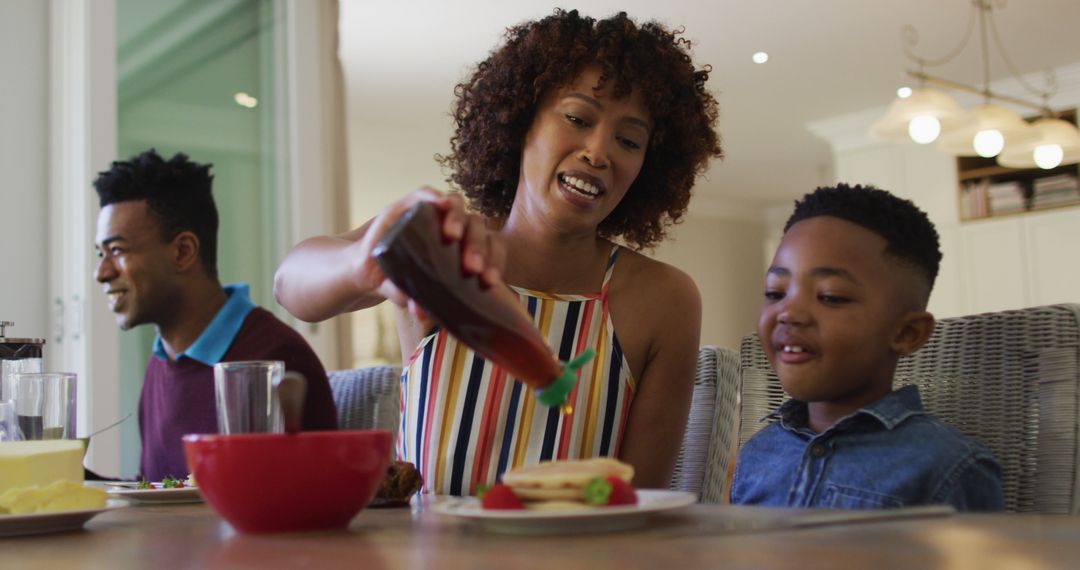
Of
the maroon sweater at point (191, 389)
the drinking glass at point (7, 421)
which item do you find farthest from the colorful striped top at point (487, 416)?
the maroon sweater at point (191, 389)

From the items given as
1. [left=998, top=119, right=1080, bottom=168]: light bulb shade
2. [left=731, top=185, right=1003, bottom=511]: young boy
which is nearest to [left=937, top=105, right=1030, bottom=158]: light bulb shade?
[left=998, top=119, right=1080, bottom=168]: light bulb shade

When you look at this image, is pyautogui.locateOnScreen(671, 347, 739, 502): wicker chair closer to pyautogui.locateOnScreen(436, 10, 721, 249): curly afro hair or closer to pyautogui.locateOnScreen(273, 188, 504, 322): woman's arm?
pyautogui.locateOnScreen(436, 10, 721, 249): curly afro hair

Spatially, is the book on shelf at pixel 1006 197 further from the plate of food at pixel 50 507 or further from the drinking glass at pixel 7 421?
the plate of food at pixel 50 507

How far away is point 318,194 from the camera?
3.91 meters

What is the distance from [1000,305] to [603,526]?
23.7 feet

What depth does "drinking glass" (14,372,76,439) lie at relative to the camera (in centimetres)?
126

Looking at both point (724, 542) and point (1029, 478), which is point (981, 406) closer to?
point (1029, 478)

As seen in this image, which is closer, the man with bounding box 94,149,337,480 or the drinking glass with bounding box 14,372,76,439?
the drinking glass with bounding box 14,372,76,439

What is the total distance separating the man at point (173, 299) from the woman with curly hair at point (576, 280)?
727mm

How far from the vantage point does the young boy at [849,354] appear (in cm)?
126

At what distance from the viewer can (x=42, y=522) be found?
0.83 metres

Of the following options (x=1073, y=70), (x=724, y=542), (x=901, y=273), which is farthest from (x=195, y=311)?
(x=1073, y=70)

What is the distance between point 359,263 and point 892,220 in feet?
2.73

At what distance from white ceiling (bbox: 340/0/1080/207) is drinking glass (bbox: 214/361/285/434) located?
415cm
